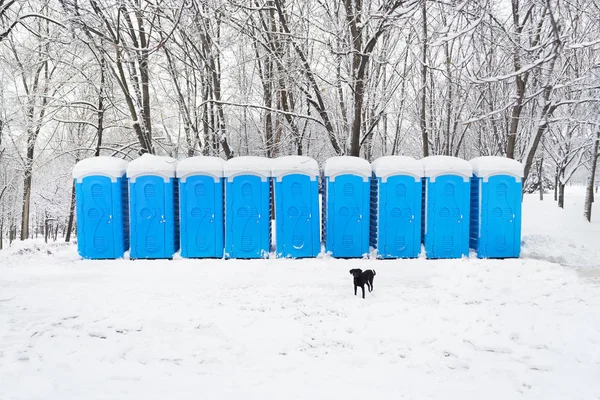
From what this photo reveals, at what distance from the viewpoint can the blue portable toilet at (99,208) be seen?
7.77m

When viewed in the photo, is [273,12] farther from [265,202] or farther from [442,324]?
[442,324]

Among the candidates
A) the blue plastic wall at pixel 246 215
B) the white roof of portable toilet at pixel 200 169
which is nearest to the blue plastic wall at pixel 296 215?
the blue plastic wall at pixel 246 215

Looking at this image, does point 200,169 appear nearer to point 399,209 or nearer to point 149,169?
point 149,169

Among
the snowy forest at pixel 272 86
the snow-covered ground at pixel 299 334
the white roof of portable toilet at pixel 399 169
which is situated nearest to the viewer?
the snow-covered ground at pixel 299 334

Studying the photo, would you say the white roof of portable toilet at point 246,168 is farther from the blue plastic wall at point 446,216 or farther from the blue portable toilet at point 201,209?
the blue plastic wall at point 446,216

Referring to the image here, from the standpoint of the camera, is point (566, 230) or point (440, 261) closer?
point (440, 261)

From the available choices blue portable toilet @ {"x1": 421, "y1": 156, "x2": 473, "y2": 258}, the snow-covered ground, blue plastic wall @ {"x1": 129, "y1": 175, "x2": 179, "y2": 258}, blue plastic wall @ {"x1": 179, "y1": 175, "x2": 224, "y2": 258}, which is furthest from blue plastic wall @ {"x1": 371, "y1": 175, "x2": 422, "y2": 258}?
blue plastic wall @ {"x1": 129, "y1": 175, "x2": 179, "y2": 258}

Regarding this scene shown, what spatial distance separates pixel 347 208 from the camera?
7.91m

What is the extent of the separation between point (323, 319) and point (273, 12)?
27.7 feet

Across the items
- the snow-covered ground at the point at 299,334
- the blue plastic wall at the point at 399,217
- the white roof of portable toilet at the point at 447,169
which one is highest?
the white roof of portable toilet at the point at 447,169

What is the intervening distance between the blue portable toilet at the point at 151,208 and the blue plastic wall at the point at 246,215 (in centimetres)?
103

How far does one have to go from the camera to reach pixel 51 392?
9.84 ft

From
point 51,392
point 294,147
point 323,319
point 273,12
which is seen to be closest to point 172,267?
point 323,319

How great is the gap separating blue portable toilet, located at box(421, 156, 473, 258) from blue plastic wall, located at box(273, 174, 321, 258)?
78.0 inches
